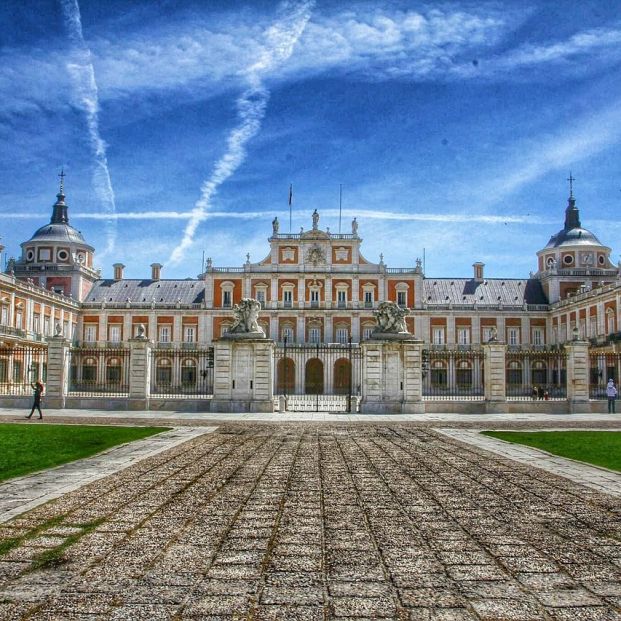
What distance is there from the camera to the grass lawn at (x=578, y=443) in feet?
36.4

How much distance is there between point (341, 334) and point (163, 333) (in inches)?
593

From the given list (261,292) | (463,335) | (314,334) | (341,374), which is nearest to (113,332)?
(261,292)

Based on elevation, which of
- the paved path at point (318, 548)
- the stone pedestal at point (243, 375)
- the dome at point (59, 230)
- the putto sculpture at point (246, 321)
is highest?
the dome at point (59, 230)

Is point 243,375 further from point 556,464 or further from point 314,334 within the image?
point 314,334

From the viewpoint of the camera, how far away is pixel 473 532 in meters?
6.11

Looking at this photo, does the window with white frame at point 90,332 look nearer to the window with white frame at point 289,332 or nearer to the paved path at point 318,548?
the window with white frame at point 289,332

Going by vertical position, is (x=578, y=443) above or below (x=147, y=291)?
below

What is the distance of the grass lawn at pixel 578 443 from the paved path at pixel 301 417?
3925 millimetres

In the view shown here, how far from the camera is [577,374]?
965 inches

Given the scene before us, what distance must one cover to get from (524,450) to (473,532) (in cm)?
663

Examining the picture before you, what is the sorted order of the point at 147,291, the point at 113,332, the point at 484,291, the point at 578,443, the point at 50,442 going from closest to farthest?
the point at 50,442
the point at 578,443
the point at 113,332
the point at 484,291
the point at 147,291

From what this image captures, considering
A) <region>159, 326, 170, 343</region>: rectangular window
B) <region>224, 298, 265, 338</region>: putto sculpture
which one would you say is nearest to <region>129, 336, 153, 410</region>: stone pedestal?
<region>224, 298, 265, 338</region>: putto sculpture

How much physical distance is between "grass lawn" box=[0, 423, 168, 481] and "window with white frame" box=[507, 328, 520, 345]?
151 ft

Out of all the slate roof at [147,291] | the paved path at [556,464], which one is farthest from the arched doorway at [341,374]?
the paved path at [556,464]
